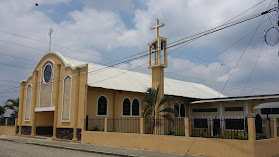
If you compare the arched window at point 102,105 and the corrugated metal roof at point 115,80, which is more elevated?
the corrugated metal roof at point 115,80

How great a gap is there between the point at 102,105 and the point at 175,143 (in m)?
8.05

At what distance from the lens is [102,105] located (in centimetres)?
1880

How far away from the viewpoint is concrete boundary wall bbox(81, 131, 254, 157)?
33.4 feet

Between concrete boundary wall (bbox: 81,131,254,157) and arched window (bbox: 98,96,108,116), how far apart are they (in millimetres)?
2399

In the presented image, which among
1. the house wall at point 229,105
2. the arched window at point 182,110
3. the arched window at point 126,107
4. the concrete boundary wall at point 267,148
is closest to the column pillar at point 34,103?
the arched window at point 126,107

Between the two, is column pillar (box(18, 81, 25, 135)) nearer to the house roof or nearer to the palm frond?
the house roof

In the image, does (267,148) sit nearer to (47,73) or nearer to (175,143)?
(175,143)

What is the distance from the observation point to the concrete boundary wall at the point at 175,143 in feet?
33.4

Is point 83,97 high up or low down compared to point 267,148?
up

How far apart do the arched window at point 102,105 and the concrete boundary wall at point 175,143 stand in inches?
94.4

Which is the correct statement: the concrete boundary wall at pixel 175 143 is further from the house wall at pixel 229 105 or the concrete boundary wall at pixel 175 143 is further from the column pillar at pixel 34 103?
the house wall at pixel 229 105

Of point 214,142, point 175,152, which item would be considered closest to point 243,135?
point 214,142

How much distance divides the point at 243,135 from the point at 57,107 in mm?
13535

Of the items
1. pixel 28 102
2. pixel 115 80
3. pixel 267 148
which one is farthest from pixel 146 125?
pixel 28 102
